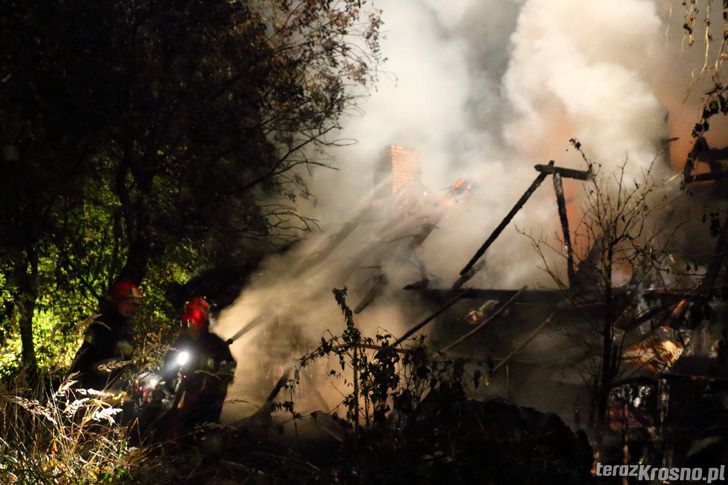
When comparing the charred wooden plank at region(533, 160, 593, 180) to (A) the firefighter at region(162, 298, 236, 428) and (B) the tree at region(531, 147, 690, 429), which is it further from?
(A) the firefighter at region(162, 298, 236, 428)

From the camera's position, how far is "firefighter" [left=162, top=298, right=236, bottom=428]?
7363mm

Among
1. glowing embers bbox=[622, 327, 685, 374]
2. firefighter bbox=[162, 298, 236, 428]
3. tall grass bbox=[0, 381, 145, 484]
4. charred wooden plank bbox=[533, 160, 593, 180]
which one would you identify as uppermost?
charred wooden plank bbox=[533, 160, 593, 180]

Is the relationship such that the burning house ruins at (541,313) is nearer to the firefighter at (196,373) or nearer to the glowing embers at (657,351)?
the glowing embers at (657,351)

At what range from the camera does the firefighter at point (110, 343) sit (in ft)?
20.8

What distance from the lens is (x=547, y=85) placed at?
56.1 feet

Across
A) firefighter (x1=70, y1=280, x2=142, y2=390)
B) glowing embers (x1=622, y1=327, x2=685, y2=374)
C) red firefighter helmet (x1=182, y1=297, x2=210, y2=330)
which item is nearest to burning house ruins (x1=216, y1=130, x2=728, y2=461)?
glowing embers (x1=622, y1=327, x2=685, y2=374)

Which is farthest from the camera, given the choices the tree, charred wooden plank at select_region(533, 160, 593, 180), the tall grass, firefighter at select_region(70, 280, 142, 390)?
charred wooden plank at select_region(533, 160, 593, 180)

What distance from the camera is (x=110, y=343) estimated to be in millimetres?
6648

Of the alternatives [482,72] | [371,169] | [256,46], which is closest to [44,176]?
[256,46]

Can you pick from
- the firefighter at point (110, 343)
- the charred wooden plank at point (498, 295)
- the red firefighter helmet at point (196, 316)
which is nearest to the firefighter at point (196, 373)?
the red firefighter helmet at point (196, 316)

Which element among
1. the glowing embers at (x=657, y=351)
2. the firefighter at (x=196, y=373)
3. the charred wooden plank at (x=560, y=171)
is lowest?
the firefighter at (x=196, y=373)

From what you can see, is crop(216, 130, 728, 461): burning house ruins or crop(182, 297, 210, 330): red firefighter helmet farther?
→ crop(182, 297, 210, 330): red firefighter helmet

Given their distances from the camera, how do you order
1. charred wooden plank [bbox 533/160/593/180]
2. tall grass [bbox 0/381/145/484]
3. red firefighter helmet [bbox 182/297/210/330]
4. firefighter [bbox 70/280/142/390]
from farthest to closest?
1. charred wooden plank [bbox 533/160/593/180]
2. red firefighter helmet [bbox 182/297/210/330]
3. firefighter [bbox 70/280/142/390]
4. tall grass [bbox 0/381/145/484]

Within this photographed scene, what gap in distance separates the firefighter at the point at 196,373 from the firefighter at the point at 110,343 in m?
0.74
